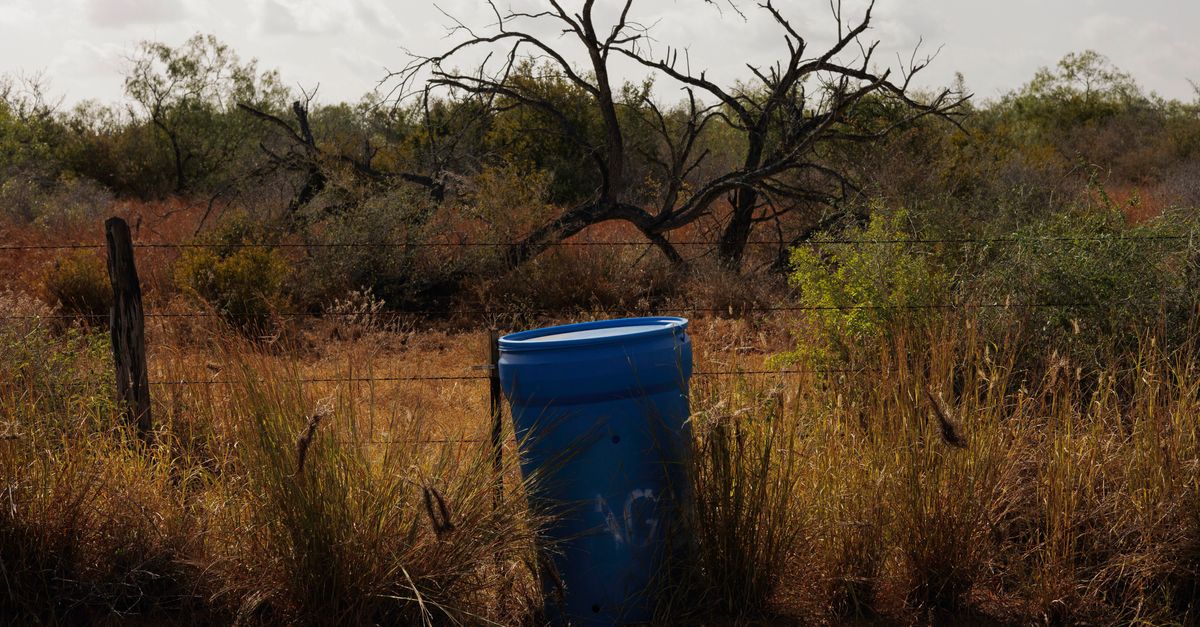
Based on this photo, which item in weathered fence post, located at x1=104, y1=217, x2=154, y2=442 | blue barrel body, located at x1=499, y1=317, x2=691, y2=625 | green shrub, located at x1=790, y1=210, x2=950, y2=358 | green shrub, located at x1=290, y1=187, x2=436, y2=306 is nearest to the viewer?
blue barrel body, located at x1=499, y1=317, x2=691, y2=625

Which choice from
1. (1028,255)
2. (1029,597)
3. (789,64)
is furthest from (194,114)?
(1029,597)

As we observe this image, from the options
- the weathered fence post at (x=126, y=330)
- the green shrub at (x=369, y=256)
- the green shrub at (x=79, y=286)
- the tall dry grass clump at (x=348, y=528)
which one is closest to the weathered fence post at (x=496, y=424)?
the tall dry grass clump at (x=348, y=528)

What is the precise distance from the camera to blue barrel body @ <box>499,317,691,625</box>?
3.29 metres

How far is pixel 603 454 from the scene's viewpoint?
3.33 m

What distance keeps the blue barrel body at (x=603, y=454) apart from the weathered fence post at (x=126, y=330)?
74.8 inches

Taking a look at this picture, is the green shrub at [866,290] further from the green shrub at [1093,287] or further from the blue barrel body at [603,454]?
the blue barrel body at [603,454]

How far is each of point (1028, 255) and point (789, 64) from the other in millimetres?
5364

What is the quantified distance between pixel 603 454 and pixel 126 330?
2.34 meters

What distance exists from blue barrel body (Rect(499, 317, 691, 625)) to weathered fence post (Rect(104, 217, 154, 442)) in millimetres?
1900

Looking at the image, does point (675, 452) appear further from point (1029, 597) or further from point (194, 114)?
point (194, 114)

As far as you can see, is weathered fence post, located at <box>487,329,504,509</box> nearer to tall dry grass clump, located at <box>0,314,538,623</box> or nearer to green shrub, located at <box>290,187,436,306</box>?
tall dry grass clump, located at <box>0,314,538,623</box>

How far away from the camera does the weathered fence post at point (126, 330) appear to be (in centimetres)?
441

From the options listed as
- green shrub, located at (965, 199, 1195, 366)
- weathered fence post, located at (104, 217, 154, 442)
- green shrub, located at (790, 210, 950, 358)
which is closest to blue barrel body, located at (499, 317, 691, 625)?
weathered fence post, located at (104, 217, 154, 442)

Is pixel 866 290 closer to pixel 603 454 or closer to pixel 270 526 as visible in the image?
pixel 603 454
